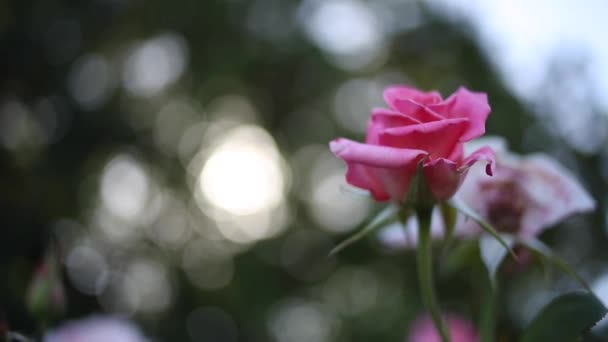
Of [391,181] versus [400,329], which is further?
[400,329]

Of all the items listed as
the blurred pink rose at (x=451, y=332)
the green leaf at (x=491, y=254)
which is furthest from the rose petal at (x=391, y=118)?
the blurred pink rose at (x=451, y=332)

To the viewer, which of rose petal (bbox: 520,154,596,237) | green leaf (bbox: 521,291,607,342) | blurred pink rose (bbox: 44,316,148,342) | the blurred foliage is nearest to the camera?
green leaf (bbox: 521,291,607,342)

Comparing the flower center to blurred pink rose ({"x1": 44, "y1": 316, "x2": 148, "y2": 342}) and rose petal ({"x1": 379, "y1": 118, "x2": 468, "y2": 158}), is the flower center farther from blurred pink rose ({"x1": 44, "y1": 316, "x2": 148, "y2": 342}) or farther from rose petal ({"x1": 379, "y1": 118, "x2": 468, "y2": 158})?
blurred pink rose ({"x1": 44, "y1": 316, "x2": 148, "y2": 342})

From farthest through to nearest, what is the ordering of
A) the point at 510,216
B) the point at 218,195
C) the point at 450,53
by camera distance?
the point at 218,195, the point at 450,53, the point at 510,216

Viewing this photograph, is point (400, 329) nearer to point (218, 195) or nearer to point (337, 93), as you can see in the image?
point (218, 195)

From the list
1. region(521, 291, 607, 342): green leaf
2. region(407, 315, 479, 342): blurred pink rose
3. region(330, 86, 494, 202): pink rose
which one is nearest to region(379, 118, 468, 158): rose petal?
region(330, 86, 494, 202): pink rose

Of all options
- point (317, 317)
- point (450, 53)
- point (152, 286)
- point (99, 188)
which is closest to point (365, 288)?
point (317, 317)

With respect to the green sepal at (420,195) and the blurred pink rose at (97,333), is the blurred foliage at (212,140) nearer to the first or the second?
the blurred pink rose at (97,333)

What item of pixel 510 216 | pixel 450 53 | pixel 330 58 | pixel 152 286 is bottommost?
pixel 152 286
